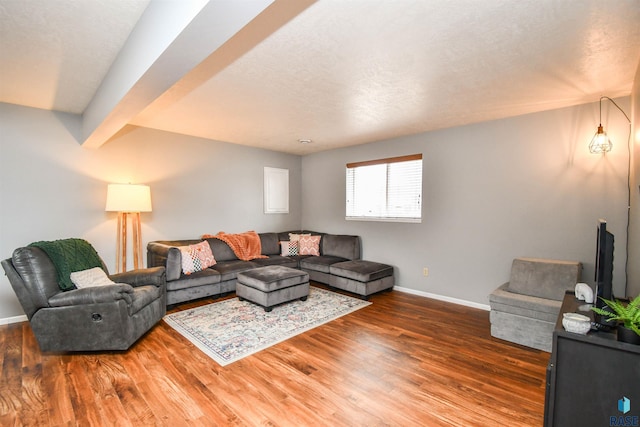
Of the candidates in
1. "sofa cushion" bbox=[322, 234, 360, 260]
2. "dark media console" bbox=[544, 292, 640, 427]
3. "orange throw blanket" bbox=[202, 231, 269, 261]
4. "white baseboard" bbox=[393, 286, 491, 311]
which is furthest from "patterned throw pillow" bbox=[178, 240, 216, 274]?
"dark media console" bbox=[544, 292, 640, 427]

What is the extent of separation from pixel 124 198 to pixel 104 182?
59 centimetres

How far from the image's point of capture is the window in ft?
14.7

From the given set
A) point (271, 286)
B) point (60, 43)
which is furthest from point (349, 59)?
point (271, 286)

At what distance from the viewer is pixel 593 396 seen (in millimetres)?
1386

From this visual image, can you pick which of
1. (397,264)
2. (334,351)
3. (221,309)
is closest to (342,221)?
(397,264)

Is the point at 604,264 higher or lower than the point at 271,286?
higher

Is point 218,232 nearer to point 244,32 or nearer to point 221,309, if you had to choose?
point 221,309

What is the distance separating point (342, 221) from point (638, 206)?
3854 mm

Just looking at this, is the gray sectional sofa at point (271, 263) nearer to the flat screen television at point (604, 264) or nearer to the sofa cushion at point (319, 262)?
the sofa cushion at point (319, 262)

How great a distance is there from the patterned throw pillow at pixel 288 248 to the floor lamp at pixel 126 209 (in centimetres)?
223

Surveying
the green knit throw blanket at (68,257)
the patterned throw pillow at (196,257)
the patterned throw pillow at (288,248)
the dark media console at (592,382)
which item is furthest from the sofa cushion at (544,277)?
the green knit throw blanket at (68,257)

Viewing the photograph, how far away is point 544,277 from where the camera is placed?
2947 mm

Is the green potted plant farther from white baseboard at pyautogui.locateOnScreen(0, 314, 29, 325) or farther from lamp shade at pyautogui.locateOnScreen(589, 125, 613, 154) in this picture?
white baseboard at pyautogui.locateOnScreen(0, 314, 29, 325)

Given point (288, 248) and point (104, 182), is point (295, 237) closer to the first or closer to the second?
point (288, 248)
